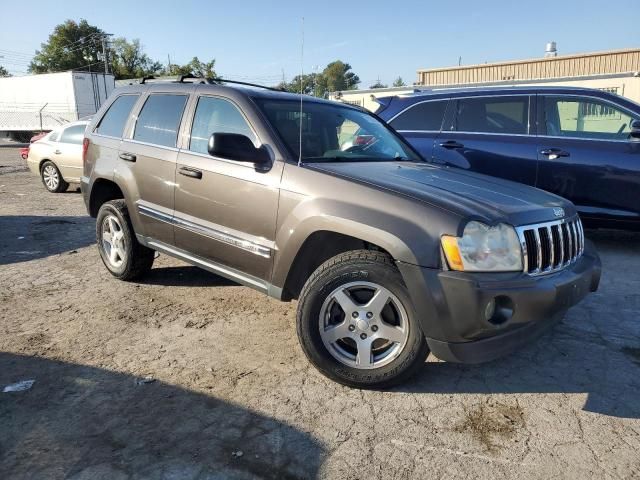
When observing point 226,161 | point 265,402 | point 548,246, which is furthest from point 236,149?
point 548,246

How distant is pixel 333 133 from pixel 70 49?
7735cm

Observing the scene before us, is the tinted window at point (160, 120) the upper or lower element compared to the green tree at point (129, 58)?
lower

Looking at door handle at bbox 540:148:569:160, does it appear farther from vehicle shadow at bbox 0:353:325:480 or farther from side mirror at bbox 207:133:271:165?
vehicle shadow at bbox 0:353:325:480

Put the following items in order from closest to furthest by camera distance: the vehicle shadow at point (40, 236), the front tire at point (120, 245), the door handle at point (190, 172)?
the door handle at point (190, 172), the front tire at point (120, 245), the vehicle shadow at point (40, 236)

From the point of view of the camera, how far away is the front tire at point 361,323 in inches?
110

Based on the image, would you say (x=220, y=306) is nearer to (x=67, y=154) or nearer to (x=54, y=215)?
(x=54, y=215)

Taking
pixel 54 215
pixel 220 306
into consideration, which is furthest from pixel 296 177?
pixel 54 215

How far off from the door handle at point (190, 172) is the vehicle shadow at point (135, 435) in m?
1.51

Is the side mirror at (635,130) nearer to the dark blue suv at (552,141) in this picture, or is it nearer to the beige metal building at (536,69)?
the dark blue suv at (552,141)

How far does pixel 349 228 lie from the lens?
9.38 ft

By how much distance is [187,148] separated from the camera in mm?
3943

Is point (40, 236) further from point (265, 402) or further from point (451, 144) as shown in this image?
point (451, 144)

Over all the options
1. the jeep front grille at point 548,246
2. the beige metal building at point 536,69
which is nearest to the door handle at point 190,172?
the jeep front grille at point 548,246

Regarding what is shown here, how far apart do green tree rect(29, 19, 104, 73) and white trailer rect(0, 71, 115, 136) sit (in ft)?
141
